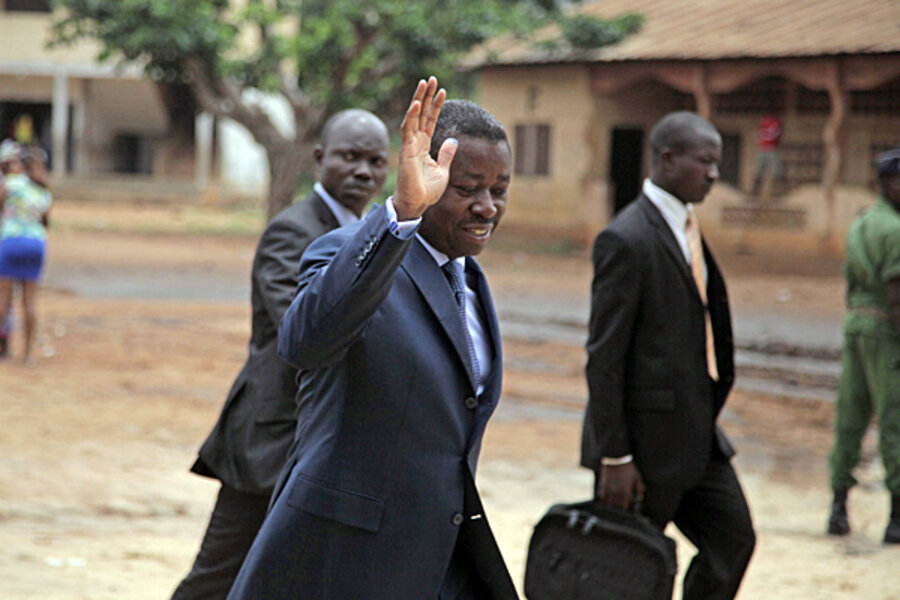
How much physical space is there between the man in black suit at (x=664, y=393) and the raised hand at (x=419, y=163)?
1.83 m

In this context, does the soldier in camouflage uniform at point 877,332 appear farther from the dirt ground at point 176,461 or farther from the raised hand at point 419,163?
the raised hand at point 419,163

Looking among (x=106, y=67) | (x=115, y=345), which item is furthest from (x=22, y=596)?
(x=106, y=67)

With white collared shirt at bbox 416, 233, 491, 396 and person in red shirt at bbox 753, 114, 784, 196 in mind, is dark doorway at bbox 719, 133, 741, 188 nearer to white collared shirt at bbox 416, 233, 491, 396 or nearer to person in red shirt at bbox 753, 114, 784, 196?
person in red shirt at bbox 753, 114, 784, 196

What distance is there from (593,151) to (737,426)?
50.1 ft

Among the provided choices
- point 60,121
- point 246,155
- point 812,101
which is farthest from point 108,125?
point 812,101

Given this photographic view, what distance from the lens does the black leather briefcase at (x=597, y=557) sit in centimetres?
370

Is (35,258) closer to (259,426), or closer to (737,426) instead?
(737,426)

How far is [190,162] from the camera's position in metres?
34.6

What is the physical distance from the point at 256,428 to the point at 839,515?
11.6 ft

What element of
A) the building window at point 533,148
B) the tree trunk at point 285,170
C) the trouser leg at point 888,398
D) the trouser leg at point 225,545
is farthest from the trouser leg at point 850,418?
the building window at point 533,148

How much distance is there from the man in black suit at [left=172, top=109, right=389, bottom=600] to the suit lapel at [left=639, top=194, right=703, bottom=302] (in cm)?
110

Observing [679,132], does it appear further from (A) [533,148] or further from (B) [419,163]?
(A) [533,148]

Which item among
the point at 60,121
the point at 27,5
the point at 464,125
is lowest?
the point at 464,125

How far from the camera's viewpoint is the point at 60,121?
1241 inches
